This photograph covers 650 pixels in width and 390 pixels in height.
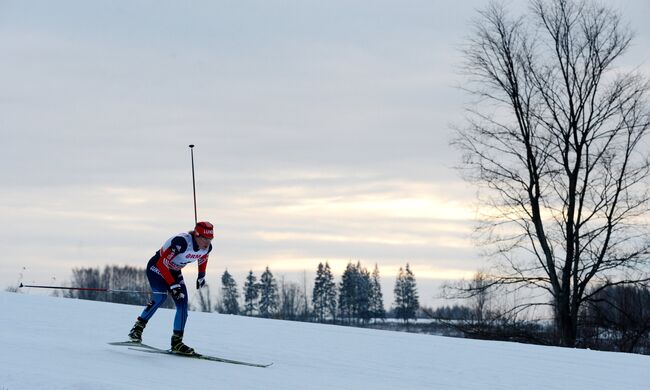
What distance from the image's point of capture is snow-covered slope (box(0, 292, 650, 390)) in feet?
26.5

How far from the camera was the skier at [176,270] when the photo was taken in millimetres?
9875

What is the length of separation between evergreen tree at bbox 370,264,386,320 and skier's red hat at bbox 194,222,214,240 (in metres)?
111

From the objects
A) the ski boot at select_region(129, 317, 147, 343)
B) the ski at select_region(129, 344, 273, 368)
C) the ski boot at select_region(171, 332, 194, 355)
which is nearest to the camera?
the ski at select_region(129, 344, 273, 368)

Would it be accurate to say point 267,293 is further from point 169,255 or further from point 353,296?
point 169,255

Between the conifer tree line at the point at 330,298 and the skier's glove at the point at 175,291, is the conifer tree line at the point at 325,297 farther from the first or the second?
the skier's glove at the point at 175,291

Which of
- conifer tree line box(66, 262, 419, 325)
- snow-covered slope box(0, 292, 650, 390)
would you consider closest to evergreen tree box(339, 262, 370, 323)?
conifer tree line box(66, 262, 419, 325)

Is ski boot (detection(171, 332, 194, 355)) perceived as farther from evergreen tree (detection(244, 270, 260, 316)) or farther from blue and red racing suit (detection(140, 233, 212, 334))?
evergreen tree (detection(244, 270, 260, 316))

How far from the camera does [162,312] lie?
1539 centimetres

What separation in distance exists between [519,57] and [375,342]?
934 cm

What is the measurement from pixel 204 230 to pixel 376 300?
11434cm

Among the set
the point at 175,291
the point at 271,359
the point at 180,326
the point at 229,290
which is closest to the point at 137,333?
the point at 180,326

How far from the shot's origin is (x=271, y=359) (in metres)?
10.6

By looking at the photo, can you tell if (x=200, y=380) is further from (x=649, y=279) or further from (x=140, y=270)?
(x=140, y=270)

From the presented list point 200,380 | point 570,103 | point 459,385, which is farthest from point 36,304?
point 570,103
